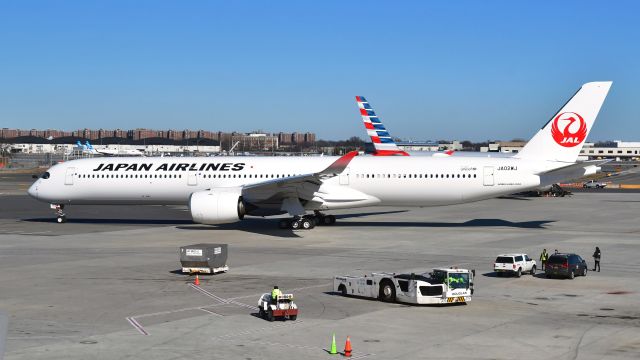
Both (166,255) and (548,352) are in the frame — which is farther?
(166,255)

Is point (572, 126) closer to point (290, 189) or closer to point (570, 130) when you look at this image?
point (570, 130)

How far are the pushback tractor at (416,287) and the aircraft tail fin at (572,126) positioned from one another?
24074 mm

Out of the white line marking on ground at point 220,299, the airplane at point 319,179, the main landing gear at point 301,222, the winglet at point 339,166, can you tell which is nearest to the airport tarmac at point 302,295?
the white line marking on ground at point 220,299

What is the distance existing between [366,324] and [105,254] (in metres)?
19.6

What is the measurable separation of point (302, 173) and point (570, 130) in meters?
17.3

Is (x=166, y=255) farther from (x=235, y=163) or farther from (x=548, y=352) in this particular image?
(x=548, y=352)

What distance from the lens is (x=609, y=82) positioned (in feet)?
158

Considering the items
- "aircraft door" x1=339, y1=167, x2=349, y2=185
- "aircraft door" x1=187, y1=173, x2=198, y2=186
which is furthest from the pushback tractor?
"aircraft door" x1=187, y1=173, x2=198, y2=186

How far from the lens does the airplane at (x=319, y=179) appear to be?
Result: 46.9 m

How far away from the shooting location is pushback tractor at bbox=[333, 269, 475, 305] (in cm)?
2516

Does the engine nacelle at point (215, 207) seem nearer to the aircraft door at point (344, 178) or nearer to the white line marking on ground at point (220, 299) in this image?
the aircraft door at point (344, 178)

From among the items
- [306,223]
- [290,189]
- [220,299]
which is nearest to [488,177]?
[306,223]

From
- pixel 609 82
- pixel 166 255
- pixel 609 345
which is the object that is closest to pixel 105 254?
pixel 166 255

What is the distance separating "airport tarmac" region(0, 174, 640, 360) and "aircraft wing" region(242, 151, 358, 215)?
1.98m
